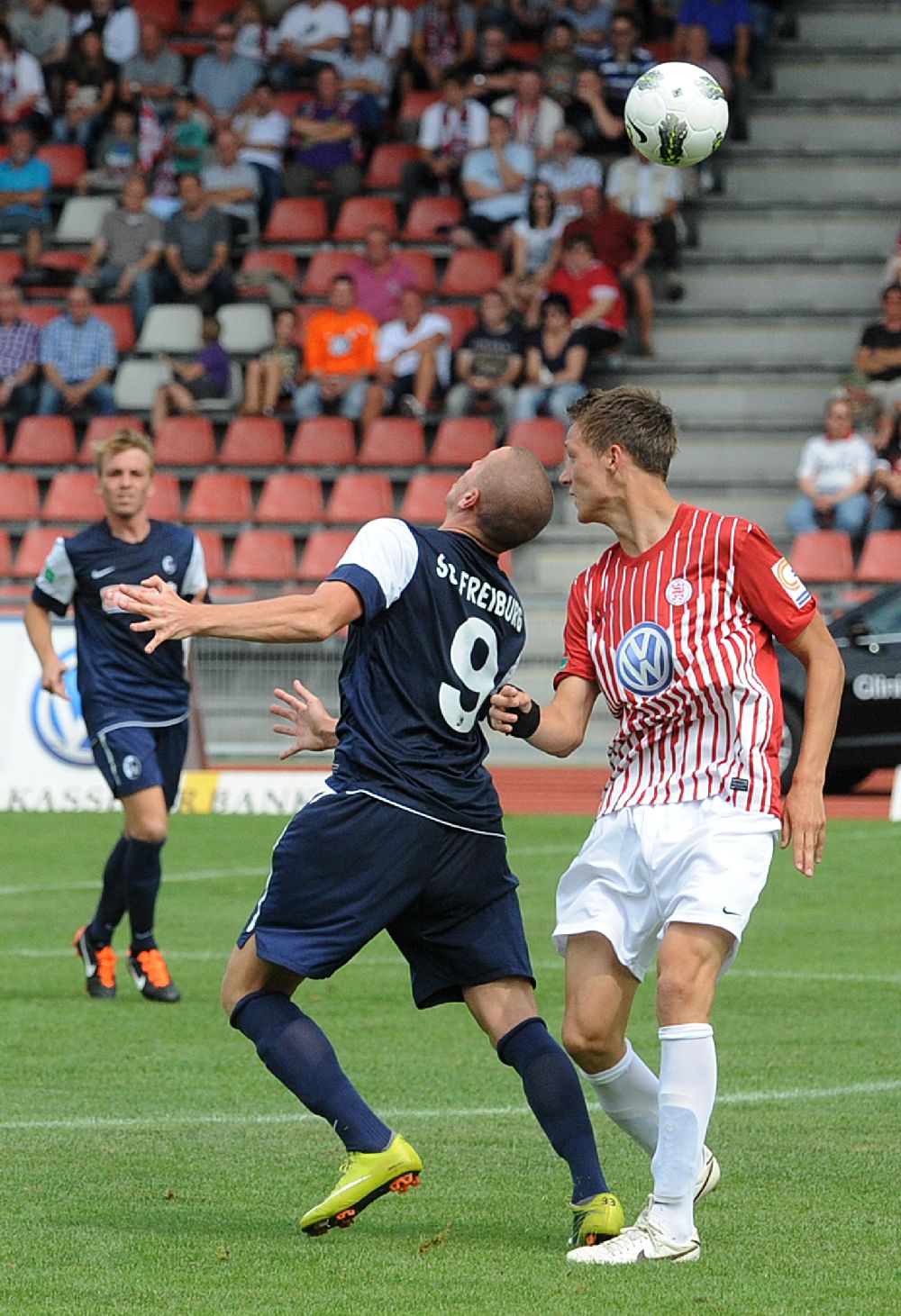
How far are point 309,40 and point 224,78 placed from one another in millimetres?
1134

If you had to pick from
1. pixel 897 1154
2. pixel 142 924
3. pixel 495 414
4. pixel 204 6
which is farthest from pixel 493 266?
pixel 897 1154

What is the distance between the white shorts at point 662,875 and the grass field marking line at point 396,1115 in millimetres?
1746

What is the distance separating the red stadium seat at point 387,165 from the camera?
24.7 m

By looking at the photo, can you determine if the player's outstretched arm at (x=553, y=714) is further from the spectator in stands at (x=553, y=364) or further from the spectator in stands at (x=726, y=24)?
the spectator in stands at (x=726, y=24)

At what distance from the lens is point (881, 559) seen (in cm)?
1927

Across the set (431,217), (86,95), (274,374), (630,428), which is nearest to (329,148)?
(431,217)

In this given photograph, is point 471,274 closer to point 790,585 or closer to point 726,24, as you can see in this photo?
point 726,24

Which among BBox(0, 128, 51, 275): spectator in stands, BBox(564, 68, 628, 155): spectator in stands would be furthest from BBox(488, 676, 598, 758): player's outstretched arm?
BBox(0, 128, 51, 275): spectator in stands

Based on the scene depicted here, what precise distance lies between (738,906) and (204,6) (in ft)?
80.1

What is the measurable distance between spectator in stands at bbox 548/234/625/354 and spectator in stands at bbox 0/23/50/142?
7.92m

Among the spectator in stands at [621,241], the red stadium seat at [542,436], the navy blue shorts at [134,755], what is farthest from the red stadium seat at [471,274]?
the navy blue shorts at [134,755]

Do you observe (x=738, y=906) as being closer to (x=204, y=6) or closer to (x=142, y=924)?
(x=142, y=924)

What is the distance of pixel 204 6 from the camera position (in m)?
27.7

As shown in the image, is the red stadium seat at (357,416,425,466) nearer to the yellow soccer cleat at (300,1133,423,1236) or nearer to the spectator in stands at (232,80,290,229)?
the spectator in stands at (232,80,290,229)
